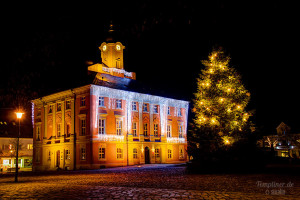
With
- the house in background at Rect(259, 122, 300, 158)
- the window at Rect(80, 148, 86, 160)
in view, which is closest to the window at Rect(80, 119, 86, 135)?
the window at Rect(80, 148, 86, 160)

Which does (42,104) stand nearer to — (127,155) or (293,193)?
(127,155)

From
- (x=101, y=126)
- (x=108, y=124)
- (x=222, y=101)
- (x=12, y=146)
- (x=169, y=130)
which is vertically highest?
(x=222, y=101)

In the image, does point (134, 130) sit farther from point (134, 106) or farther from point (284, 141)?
point (284, 141)

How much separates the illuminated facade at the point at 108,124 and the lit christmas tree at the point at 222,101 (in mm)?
18338

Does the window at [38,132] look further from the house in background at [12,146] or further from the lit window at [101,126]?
the lit window at [101,126]

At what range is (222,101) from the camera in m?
23.5

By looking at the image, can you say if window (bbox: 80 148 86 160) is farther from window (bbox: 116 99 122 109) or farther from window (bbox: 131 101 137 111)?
window (bbox: 131 101 137 111)

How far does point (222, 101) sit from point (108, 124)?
20.3m

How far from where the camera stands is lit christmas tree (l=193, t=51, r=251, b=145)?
23391 mm

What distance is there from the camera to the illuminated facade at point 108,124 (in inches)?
1534

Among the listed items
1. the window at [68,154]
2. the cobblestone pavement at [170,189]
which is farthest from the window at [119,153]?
the cobblestone pavement at [170,189]

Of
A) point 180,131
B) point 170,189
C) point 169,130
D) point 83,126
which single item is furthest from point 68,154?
point 170,189

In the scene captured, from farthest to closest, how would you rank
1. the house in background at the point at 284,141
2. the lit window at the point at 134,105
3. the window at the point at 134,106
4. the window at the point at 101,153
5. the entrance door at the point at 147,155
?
the house in background at the point at 284,141 → the entrance door at the point at 147,155 → the lit window at the point at 134,105 → the window at the point at 134,106 → the window at the point at 101,153

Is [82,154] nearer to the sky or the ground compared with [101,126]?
nearer to the ground
